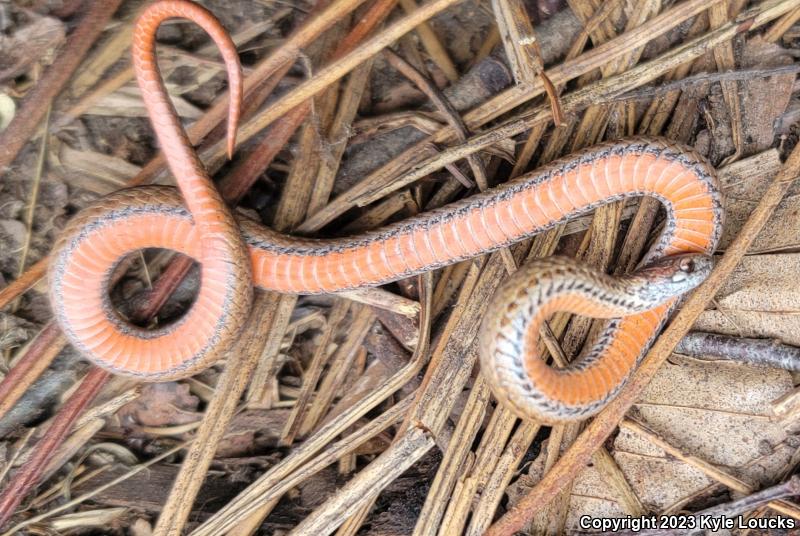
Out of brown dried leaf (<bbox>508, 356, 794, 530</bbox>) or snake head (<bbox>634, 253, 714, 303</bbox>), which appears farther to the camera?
brown dried leaf (<bbox>508, 356, 794, 530</bbox>)

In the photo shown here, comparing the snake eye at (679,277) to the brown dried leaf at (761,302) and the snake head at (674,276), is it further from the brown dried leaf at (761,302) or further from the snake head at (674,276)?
the brown dried leaf at (761,302)

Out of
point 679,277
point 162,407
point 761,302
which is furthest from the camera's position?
point 162,407

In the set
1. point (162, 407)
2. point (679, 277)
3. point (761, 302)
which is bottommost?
point (162, 407)

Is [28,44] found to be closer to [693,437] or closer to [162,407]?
[162,407]

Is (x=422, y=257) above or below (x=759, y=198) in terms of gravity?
below

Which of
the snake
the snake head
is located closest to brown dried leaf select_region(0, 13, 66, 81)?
the snake

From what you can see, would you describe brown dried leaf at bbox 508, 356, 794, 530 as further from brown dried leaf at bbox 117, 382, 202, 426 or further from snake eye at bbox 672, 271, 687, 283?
brown dried leaf at bbox 117, 382, 202, 426

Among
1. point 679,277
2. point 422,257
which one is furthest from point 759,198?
point 422,257

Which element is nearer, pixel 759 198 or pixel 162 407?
pixel 759 198
